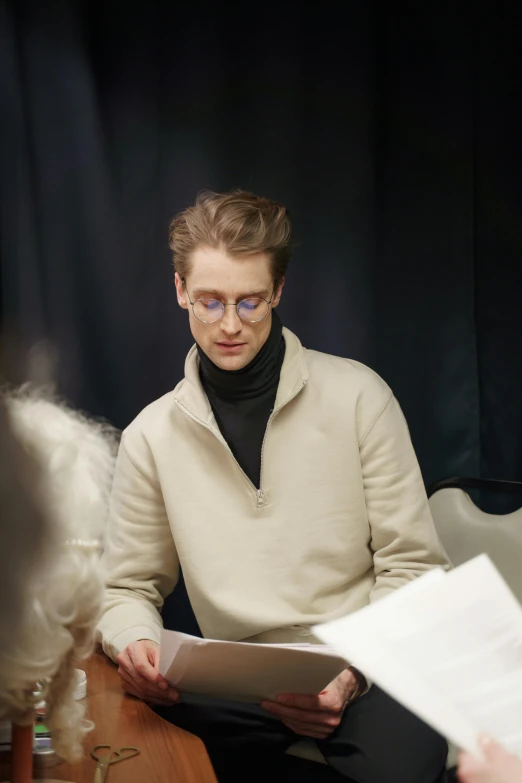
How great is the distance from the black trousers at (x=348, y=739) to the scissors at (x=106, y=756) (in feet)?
1.10

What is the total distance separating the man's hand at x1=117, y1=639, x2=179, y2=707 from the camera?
152cm

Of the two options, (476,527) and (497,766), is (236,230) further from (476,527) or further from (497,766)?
(497,766)

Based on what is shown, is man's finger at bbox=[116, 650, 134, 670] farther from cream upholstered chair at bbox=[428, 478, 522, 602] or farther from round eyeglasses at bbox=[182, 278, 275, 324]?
cream upholstered chair at bbox=[428, 478, 522, 602]

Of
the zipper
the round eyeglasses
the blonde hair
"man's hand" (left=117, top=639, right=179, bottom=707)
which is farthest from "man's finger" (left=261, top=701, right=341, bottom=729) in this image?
the blonde hair

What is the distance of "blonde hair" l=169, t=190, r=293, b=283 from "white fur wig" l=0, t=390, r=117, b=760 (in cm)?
85

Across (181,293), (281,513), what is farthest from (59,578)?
(181,293)

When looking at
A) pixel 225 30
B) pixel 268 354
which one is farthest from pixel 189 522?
pixel 225 30

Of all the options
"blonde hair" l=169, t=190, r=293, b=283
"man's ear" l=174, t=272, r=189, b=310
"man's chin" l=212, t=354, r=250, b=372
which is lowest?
"man's chin" l=212, t=354, r=250, b=372

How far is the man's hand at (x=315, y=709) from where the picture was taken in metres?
1.51

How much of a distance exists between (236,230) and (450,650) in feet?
3.60

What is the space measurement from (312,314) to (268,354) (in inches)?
19.4

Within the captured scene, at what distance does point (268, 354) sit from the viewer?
74.2 inches

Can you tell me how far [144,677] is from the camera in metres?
1.53

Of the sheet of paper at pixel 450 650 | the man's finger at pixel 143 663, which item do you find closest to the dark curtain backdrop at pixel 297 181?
the man's finger at pixel 143 663
